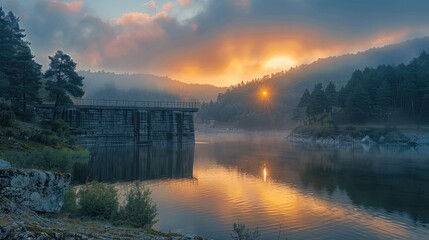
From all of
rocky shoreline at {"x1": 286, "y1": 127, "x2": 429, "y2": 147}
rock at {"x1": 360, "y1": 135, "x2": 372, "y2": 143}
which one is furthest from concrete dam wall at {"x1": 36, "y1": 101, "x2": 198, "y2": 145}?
rock at {"x1": 360, "y1": 135, "x2": 372, "y2": 143}

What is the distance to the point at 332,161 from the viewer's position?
59656 mm

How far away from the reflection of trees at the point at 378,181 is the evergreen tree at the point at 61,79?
47.6 meters

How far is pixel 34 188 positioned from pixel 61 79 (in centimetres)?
6364

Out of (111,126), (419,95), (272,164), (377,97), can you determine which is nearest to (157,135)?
(111,126)

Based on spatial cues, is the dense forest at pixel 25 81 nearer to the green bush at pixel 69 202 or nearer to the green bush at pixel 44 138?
the green bush at pixel 44 138

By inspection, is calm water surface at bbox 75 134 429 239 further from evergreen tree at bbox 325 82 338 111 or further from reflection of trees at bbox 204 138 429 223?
evergreen tree at bbox 325 82 338 111

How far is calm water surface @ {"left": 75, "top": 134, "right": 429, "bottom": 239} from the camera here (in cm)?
2255

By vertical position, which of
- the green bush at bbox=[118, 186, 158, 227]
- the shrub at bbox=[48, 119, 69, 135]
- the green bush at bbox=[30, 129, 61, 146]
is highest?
the shrub at bbox=[48, 119, 69, 135]

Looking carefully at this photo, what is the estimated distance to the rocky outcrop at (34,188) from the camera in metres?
12.6

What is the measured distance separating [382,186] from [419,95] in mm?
90946

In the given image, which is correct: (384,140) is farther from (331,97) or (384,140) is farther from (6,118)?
(6,118)

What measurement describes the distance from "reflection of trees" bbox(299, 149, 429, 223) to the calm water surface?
81 millimetres

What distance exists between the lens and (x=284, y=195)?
32.8m

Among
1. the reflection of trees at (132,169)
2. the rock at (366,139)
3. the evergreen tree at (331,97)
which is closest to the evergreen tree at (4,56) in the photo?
the reflection of trees at (132,169)
